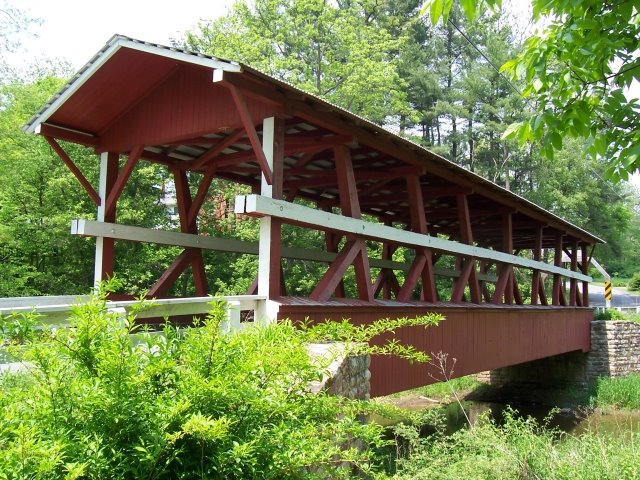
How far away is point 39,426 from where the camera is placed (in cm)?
200

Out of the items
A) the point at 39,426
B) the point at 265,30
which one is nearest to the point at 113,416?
the point at 39,426

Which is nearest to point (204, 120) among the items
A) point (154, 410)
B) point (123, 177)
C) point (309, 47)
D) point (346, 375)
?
point (123, 177)

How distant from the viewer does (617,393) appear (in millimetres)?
18094

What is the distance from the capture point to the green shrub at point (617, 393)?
17672mm

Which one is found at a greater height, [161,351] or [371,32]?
[371,32]

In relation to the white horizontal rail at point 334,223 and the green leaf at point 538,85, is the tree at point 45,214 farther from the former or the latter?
the green leaf at point 538,85

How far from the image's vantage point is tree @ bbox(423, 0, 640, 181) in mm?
3299

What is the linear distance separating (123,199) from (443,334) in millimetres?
12601

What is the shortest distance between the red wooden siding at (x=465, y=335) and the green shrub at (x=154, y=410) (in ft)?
12.0

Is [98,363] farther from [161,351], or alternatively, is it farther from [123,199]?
[123,199]

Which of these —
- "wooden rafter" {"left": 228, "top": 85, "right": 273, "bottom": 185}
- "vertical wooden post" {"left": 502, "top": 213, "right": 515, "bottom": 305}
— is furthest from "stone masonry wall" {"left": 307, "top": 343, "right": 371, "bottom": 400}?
"vertical wooden post" {"left": 502, "top": 213, "right": 515, "bottom": 305}

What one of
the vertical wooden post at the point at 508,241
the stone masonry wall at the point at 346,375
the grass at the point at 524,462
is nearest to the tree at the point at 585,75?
the stone masonry wall at the point at 346,375

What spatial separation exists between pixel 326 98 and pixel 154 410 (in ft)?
72.1

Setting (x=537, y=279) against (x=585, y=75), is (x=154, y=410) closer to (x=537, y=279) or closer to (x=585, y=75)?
(x=585, y=75)
